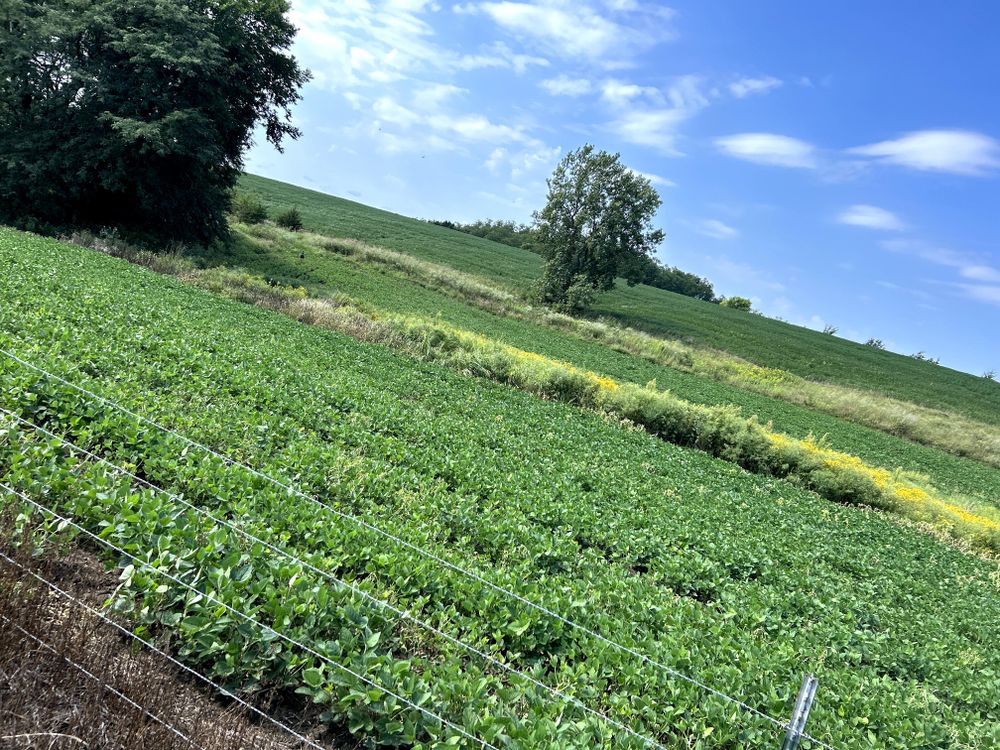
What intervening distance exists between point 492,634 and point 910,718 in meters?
4.07

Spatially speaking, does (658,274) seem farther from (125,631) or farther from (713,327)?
(125,631)

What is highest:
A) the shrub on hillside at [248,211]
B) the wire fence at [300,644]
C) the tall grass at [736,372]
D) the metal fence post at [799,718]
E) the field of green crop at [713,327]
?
the field of green crop at [713,327]

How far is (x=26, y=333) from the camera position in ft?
30.6

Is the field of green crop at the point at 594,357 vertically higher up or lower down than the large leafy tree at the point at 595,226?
lower down

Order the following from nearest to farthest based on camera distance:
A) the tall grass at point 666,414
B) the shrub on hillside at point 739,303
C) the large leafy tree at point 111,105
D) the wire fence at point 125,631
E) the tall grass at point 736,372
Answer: the wire fence at point 125,631 < the tall grass at point 666,414 < the large leafy tree at point 111,105 < the tall grass at point 736,372 < the shrub on hillside at point 739,303

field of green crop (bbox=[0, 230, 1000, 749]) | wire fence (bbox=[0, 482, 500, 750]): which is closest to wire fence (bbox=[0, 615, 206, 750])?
field of green crop (bbox=[0, 230, 1000, 749])

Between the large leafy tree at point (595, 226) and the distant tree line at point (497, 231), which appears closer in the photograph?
the large leafy tree at point (595, 226)

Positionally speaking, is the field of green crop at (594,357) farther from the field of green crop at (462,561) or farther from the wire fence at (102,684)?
the wire fence at (102,684)

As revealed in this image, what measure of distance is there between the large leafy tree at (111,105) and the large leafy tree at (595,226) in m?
34.0

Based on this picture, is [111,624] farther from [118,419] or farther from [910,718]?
[910,718]

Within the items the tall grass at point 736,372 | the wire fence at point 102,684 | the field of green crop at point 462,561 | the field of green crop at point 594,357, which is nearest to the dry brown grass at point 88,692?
the wire fence at point 102,684

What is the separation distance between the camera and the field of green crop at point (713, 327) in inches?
2280

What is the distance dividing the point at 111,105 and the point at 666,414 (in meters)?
29.9

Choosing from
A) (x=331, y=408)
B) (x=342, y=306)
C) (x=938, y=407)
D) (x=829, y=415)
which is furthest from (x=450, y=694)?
(x=938, y=407)
